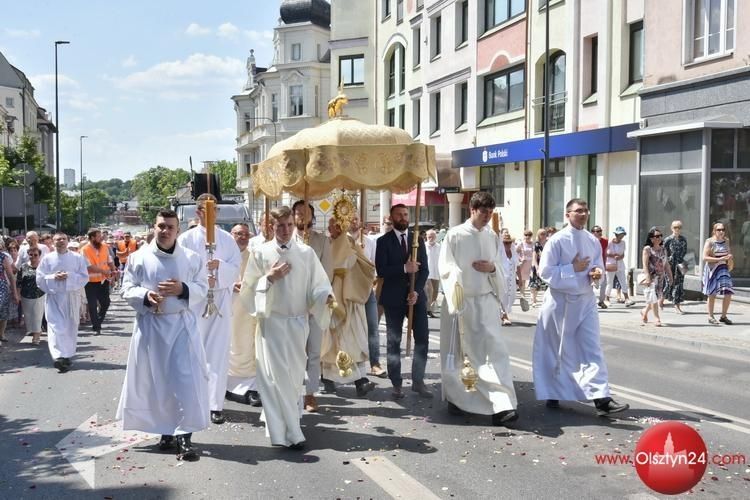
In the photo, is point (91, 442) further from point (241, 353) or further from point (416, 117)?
Result: point (416, 117)

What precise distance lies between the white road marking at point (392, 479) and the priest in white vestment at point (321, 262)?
1845 mm

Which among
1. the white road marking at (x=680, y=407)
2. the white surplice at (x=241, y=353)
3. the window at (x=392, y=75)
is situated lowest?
the white road marking at (x=680, y=407)

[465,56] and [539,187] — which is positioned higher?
[465,56]

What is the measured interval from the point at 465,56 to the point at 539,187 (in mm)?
7340

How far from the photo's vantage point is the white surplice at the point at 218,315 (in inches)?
310

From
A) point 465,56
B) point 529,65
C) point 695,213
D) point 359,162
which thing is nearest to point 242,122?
point 465,56

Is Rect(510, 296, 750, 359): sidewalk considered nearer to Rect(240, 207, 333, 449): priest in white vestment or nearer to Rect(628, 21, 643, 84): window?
Rect(628, 21, 643, 84): window

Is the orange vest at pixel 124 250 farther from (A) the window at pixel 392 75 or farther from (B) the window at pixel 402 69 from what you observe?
(A) the window at pixel 392 75

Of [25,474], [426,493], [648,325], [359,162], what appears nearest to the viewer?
[426,493]

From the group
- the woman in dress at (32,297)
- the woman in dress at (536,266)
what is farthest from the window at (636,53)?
the woman in dress at (32,297)

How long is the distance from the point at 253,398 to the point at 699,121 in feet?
42.3

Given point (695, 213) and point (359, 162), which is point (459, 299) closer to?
point (359, 162)

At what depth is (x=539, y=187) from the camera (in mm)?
26391

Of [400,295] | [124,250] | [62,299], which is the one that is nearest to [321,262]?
[400,295]
